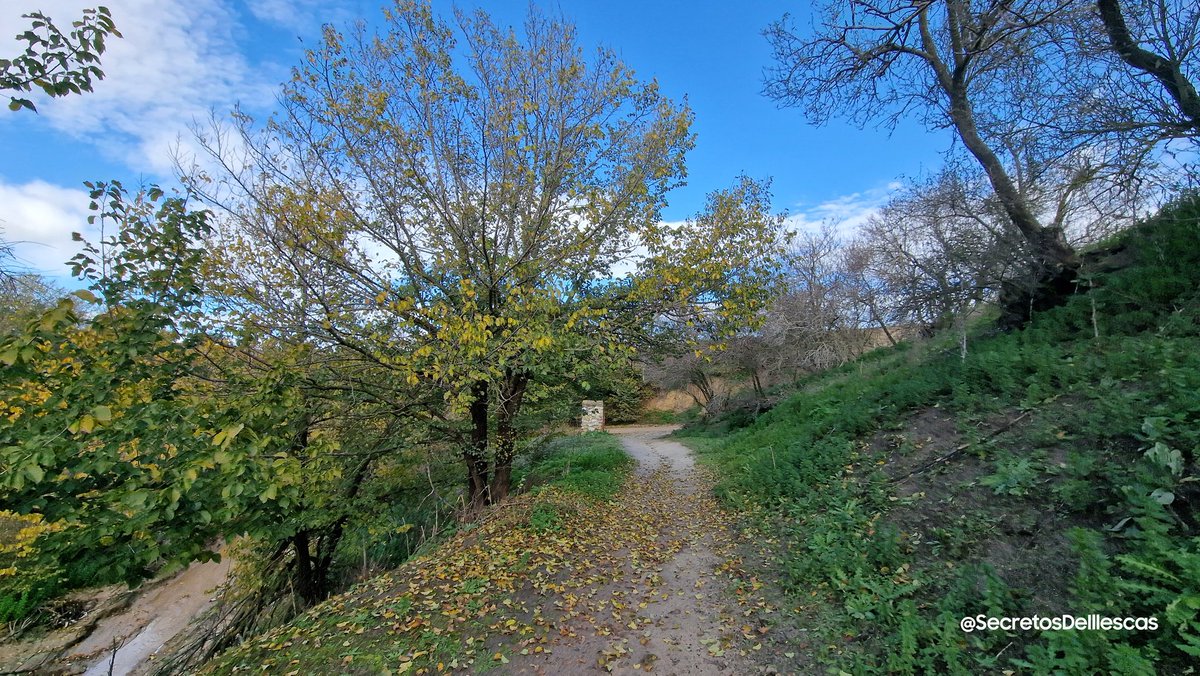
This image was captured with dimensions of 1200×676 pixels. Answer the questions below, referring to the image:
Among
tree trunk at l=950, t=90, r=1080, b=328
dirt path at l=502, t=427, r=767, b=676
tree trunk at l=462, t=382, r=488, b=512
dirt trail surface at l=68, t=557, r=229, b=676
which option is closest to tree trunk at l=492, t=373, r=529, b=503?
tree trunk at l=462, t=382, r=488, b=512

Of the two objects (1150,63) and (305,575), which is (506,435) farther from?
(1150,63)

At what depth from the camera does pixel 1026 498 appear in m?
3.73

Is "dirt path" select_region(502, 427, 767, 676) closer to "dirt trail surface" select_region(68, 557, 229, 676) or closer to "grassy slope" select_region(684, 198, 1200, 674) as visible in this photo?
"grassy slope" select_region(684, 198, 1200, 674)

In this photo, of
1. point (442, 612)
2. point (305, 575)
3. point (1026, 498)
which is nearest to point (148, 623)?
point (305, 575)

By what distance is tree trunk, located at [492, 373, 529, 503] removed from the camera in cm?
778

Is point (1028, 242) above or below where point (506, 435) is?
above

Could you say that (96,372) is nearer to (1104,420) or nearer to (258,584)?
(258,584)

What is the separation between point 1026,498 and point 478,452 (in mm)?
6476

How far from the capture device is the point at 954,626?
2.93 meters

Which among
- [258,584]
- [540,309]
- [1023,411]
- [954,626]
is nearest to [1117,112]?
[1023,411]

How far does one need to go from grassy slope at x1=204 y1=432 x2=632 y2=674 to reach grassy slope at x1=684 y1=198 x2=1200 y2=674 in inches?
102

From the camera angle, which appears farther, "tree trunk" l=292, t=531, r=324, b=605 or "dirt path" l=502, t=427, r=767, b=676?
"tree trunk" l=292, t=531, r=324, b=605

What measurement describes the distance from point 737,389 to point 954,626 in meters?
19.9

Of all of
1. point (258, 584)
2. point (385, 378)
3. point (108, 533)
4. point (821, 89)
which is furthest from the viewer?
point (821, 89)
